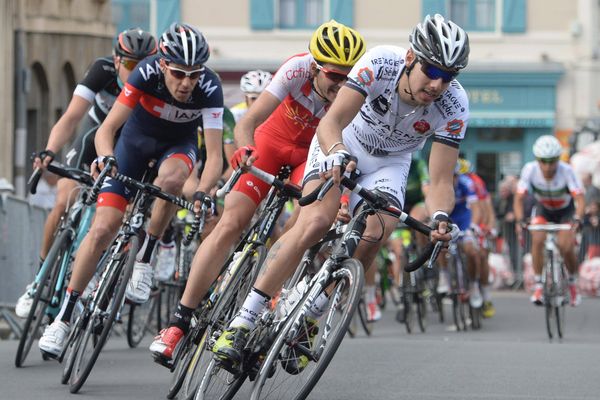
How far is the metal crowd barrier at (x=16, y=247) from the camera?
14.6 m

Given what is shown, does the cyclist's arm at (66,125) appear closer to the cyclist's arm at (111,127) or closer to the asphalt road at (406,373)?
the cyclist's arm at (111,127)

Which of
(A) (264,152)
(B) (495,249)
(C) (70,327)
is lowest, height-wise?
(B) (495,249)

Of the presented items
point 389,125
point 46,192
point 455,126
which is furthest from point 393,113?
point 46,192

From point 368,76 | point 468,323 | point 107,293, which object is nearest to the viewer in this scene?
point 368,76

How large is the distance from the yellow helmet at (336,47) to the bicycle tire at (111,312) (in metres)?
1.46

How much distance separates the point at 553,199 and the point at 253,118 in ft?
27.4

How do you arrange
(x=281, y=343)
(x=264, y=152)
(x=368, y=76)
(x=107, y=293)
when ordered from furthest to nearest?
(x=264, y=152) → (x=107, y=293) → (x=368, y=76) → (x=281, y=343)

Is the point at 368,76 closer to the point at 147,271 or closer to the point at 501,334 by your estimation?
the point at 147,271

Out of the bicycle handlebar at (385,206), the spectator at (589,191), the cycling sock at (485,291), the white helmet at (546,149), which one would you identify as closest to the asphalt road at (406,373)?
the bicycle handlebar at (385,206)

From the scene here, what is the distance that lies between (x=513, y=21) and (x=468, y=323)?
20.1 meters

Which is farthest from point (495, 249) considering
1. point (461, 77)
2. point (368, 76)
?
point (368, 76)

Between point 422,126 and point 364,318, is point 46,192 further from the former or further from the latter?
point 422,126

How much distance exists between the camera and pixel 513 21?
37.5 meters

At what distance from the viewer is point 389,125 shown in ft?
27.9
